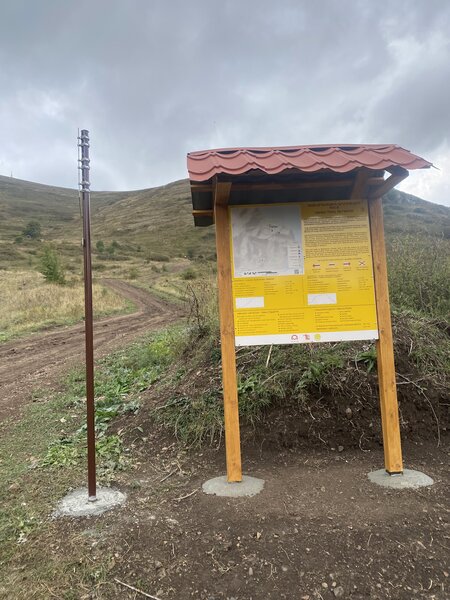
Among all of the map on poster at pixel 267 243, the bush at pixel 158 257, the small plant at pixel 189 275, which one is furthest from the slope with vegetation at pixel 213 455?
the bush at pixel 158 257

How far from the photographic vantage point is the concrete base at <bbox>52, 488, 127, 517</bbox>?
3.28 metres

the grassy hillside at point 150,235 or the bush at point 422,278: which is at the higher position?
the grassy hillside at point 150,235

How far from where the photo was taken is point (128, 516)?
10.5 ft

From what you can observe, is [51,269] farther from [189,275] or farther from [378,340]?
[378,340]

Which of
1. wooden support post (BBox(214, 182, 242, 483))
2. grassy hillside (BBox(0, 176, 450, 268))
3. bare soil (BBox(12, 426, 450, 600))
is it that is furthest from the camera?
grassy hillside (BBox(0, 176, 450, 268))

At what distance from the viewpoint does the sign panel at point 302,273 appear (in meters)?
3.72

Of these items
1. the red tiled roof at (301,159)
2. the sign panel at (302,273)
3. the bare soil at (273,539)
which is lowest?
the bare soil at (273,539)

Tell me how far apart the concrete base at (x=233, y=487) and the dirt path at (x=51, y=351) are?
3648 mm

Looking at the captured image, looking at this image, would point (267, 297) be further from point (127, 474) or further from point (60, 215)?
point (60, 215)

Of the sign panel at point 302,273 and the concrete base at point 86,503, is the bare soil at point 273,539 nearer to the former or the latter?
the concrete base at point 86,503

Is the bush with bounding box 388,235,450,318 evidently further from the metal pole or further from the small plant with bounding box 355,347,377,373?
the metal pole

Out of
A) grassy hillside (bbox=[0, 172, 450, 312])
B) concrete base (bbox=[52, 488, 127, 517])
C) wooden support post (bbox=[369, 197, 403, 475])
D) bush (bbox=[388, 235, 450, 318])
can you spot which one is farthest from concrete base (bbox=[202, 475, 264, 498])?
grassy hillside (bbox=[0, 172, 450, 312])

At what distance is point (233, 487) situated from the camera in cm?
363

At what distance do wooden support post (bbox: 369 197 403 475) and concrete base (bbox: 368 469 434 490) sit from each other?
6cm
